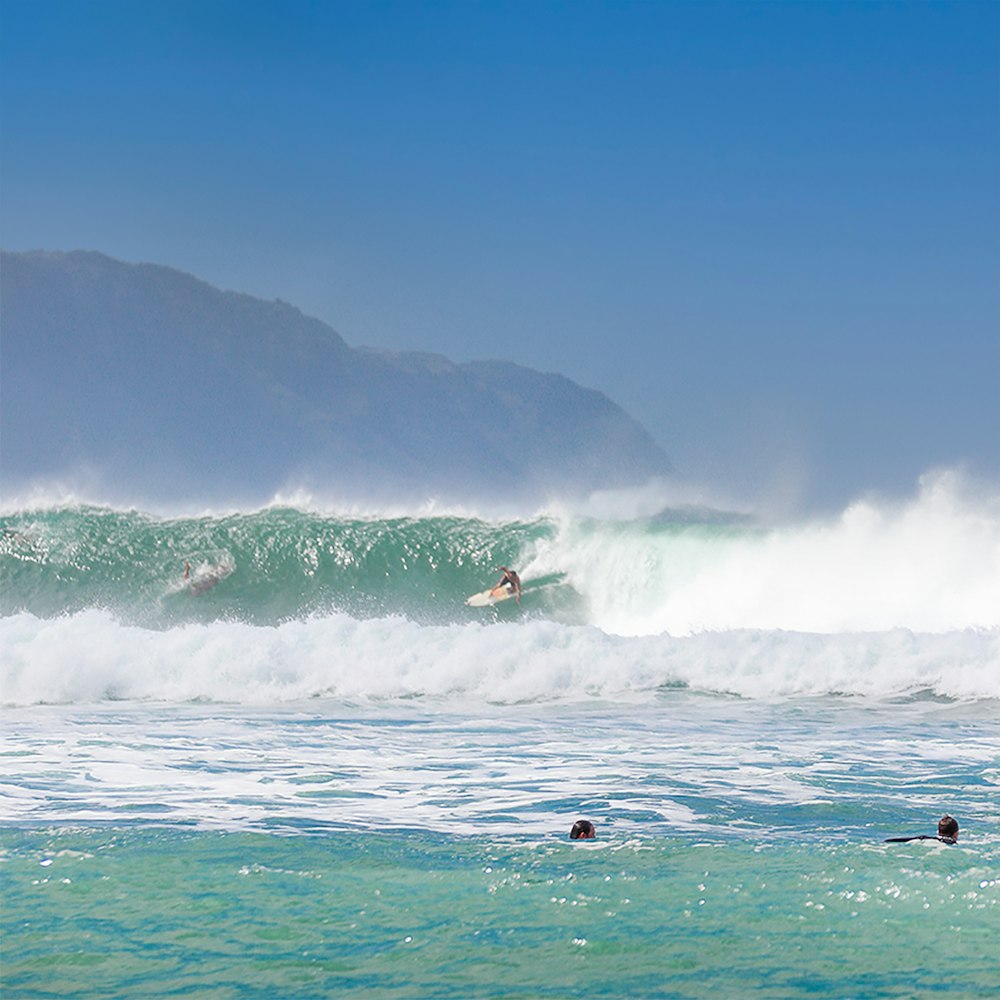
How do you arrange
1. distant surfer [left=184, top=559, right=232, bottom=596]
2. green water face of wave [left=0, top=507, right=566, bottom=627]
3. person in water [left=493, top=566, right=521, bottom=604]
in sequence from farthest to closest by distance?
distant surfer [left=184, top=559, right=232, bottom=596] → person in water [left=493, top=566, right=521, bottom=604] → green water face of wave [left=0, top=507, right=566, bottom=627]

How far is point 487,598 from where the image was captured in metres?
26.1

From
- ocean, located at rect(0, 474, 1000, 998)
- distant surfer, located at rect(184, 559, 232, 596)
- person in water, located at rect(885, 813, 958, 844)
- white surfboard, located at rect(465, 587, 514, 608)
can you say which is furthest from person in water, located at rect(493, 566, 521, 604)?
person in water, located at rect(885, 813, 958, 844)

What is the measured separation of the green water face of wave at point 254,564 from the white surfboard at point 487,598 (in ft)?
0.71

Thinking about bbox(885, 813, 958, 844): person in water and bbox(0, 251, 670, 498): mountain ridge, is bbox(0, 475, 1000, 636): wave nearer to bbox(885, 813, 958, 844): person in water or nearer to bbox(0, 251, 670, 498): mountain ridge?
bbox(885, 813, 958, 844): person in water

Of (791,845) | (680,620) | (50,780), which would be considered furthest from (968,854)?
(680,620)

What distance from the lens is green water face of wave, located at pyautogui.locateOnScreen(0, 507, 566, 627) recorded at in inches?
1015

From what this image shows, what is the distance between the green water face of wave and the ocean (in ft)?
0.29

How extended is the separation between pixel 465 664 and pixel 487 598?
7715 mm

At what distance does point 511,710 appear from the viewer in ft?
53.3

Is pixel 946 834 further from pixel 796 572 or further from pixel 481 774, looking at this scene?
pixel 796 572

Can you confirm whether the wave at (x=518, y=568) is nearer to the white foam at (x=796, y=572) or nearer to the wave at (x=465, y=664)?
the white foam at (x=796, y=572)

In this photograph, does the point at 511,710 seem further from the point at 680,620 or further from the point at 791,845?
the point at 680,620

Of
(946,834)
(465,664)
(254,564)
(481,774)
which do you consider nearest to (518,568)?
(254,564)

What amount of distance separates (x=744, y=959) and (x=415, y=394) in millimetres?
168624
